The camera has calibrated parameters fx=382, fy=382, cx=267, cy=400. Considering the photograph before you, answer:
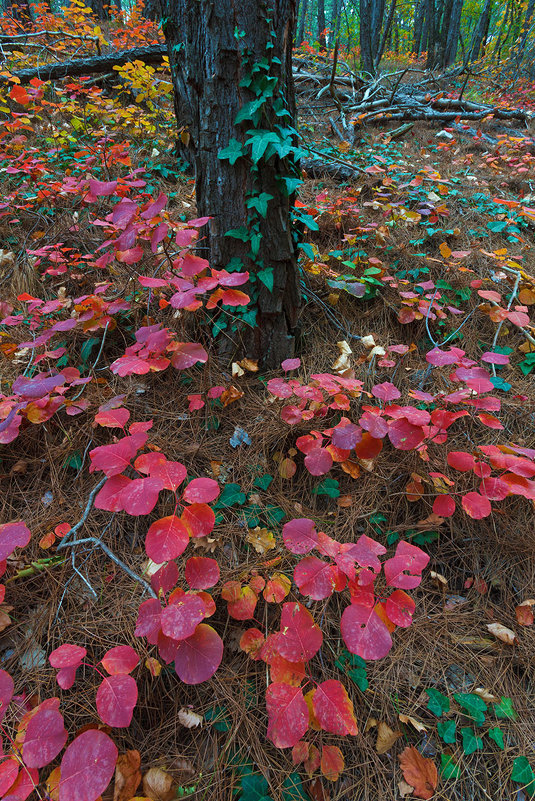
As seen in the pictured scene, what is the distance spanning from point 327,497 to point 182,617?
0.82 meters

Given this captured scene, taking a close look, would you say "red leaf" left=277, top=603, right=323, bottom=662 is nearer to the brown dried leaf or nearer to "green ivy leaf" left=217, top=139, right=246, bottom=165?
the brown dried leaf

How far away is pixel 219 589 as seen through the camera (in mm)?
1325

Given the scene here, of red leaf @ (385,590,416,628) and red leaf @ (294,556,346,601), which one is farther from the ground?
red leaf @ (294,556,346,601)

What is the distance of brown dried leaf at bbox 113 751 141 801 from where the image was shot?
0.98 m

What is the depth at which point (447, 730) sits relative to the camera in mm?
1125

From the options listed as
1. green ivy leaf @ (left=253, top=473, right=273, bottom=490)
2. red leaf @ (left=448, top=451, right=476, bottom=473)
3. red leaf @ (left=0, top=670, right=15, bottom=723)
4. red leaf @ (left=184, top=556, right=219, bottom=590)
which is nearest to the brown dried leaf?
red leaf @ (left=0, top=670, right=15, bottom=723)

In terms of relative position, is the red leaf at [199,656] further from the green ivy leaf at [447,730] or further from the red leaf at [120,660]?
the green ivy leaf at [447,730]

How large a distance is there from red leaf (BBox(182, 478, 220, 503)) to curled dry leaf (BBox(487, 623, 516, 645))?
107 centimetres

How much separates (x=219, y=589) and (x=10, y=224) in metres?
2.98

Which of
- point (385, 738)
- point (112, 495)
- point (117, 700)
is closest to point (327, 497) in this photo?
point (385, 738)

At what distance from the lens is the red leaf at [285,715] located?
90 centimetres

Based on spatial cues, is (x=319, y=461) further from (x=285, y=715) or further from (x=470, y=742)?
(x=470, y=742)

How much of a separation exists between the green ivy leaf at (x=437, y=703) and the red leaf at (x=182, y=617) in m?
0.79

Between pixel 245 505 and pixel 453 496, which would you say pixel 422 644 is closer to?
pixel 453 496
